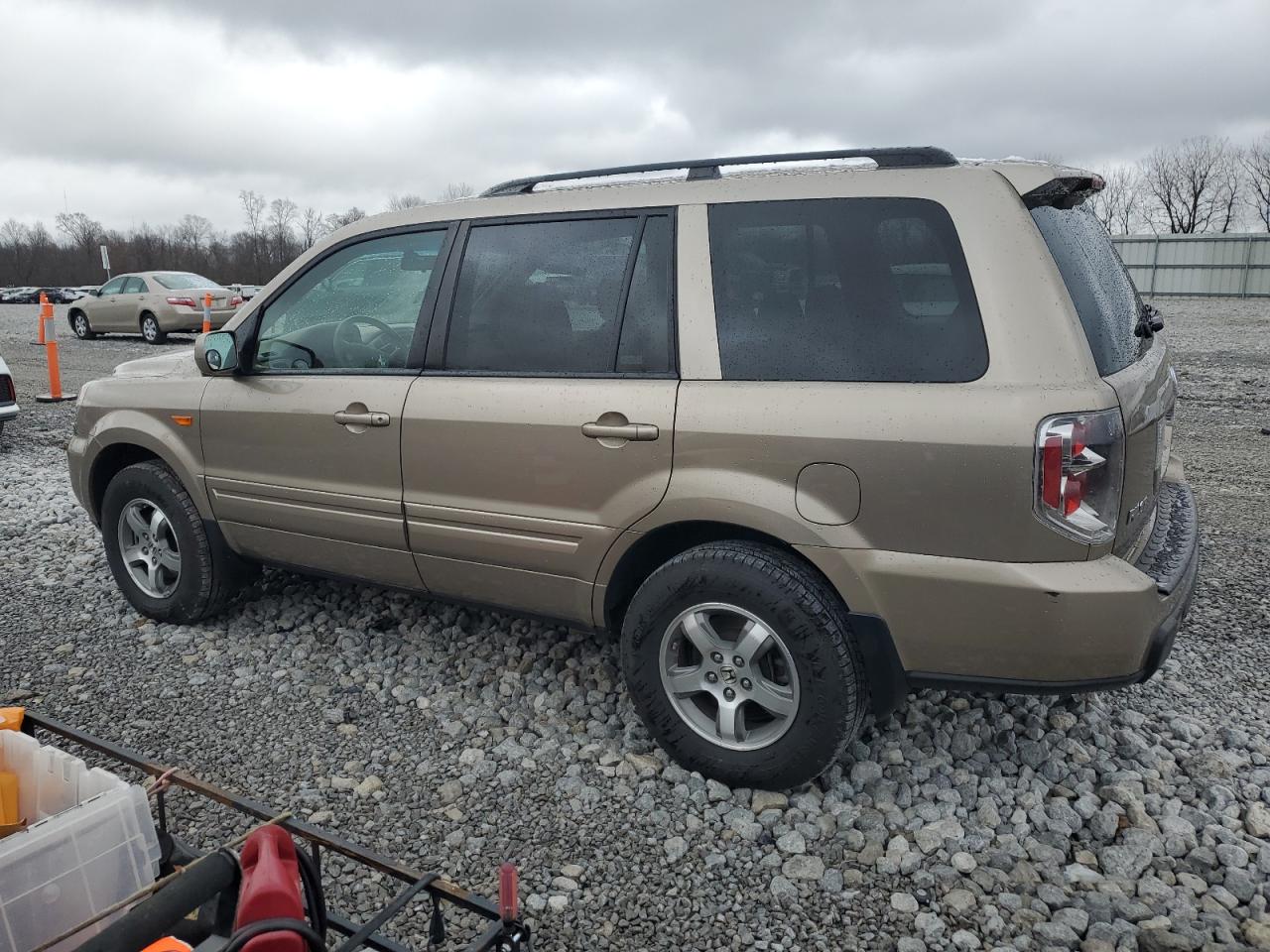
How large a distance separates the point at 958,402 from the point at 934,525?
0.34m

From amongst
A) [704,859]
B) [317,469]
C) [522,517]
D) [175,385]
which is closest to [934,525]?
[704,859]

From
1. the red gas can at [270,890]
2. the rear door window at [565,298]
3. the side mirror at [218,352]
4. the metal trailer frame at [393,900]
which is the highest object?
the rear door window at [565,298]

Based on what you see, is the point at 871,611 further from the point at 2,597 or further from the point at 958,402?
the point at 2,597

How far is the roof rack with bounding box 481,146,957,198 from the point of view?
2.90m

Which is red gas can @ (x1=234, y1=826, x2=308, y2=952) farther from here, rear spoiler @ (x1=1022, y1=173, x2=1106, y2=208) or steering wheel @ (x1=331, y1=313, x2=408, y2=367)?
rear spoiler @ (x1=1022, y1=173, x2=1106, y2=208)

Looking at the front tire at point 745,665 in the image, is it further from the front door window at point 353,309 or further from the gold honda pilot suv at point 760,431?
the front door window at point 353,309

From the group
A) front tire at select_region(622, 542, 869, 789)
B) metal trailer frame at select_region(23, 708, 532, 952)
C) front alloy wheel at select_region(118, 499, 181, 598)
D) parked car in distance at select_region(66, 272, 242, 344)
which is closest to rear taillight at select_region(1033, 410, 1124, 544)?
front tire at select_region(622, 542, 869, 789)

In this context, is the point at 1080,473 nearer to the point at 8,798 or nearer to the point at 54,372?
the point at 8,798

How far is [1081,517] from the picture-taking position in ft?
8.38

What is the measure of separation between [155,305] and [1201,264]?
31636 mm

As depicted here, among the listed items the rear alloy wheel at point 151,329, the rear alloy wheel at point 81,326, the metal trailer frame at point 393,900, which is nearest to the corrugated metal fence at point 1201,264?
the rear alloy wheel at point 151,329

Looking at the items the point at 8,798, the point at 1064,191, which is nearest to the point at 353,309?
the point at 8,798

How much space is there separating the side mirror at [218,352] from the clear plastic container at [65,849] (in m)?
2.05

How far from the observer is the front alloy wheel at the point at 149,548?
445cm
